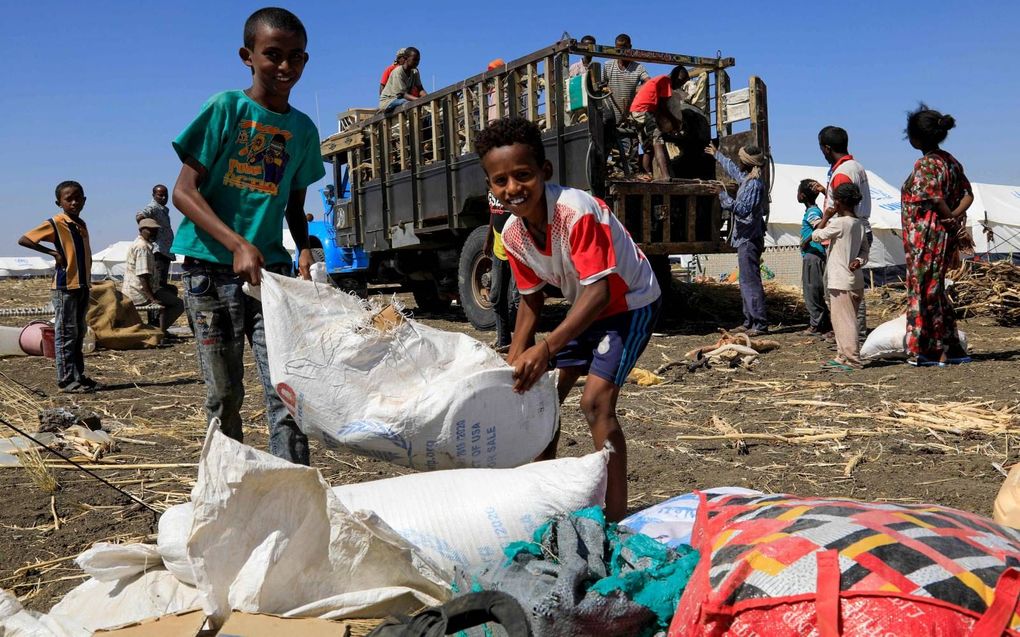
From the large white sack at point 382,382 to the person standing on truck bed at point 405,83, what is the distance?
28.8 ft

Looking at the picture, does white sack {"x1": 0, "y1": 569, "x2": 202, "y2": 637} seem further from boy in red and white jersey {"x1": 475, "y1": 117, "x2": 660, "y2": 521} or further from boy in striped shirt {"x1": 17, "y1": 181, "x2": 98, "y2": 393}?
boy in striped shirt {"x1": 17, "y1": 181, "x2": 98, "y2": 393}

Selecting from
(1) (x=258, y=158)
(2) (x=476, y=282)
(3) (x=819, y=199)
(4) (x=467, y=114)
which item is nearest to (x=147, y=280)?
(2) (x=476, y=282)

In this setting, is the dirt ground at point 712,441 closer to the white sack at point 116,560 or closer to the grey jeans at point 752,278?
the white sack at point 116,560

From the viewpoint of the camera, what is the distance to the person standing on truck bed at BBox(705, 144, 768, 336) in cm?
855

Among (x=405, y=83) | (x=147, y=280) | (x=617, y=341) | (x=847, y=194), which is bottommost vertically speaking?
(x=617, y=341)

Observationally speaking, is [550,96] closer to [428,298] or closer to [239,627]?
[428,298]

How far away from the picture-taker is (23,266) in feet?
238

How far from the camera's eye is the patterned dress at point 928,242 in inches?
240

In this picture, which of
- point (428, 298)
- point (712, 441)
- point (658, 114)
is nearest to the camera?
point (712, 441)

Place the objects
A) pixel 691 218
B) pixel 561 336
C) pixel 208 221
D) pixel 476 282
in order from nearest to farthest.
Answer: pixel 561 336
pixel 208 221
pixel 691 218
pixel 476 282

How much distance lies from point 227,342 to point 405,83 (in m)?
8.64

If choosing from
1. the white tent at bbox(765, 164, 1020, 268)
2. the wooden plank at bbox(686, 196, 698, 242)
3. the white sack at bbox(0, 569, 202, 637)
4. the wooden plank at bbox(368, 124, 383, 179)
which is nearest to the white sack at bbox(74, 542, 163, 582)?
the white sack at bbox(0, 569, 202, 637)

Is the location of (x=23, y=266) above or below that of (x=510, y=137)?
above

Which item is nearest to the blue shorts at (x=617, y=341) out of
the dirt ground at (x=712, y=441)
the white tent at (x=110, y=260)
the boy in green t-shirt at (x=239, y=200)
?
the dirt ground at (x=712, y=441)
